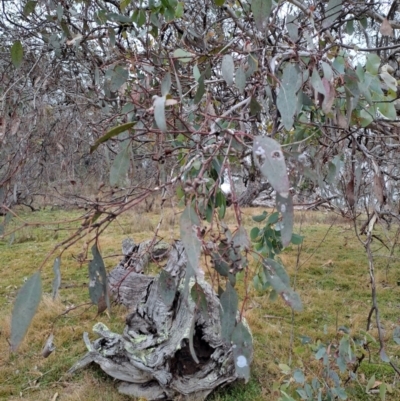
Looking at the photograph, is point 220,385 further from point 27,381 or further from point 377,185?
point 377,185

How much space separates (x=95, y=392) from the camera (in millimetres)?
2055

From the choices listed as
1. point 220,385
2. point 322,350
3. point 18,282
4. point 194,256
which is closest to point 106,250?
point 18,282

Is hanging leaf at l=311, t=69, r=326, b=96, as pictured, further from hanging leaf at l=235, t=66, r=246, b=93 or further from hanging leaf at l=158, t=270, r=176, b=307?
hanging leaf at l=158, t=270, r=176, b=307

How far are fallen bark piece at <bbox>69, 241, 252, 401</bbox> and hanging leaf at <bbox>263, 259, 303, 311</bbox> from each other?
52.2 inches

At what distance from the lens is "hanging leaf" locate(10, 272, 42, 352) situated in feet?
1.52

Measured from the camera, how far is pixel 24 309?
1.58ft

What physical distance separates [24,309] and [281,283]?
0.35m

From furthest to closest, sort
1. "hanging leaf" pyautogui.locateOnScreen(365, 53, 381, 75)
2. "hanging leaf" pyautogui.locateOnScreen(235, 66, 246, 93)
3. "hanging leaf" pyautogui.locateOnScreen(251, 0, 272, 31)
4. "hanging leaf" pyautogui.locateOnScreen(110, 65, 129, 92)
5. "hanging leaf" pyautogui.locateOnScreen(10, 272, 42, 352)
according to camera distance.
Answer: "hanging leaf" pyautogui.locateOnScreen(110, 65, 129, 92), "hanging leaf" pyautogui.locateOnScreen(365, 53, 381, 75), "hanging leaf" pyautogui.locateOnScreen(235, 66, 246, 93), "hanging leaf" pyautogui.locateOnScreen(251, 0, 272, 31), "hanging leaf" pyautogui.locateOnScreen(10, 272, 42, 352)

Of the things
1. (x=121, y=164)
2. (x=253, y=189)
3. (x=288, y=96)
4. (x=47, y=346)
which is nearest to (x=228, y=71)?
(x=288, y=96)

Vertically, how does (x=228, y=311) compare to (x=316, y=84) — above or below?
below

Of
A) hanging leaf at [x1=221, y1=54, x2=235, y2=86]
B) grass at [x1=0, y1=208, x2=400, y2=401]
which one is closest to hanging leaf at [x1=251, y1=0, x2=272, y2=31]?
hanging leaf at [x1=221, y1=54, x2=235, y2=86]

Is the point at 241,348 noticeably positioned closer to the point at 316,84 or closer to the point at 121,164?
the point at 121,164

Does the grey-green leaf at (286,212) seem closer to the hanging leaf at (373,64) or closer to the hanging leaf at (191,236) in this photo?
the hanging leaf at (191,236)

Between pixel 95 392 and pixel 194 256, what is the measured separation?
1.93 meters
